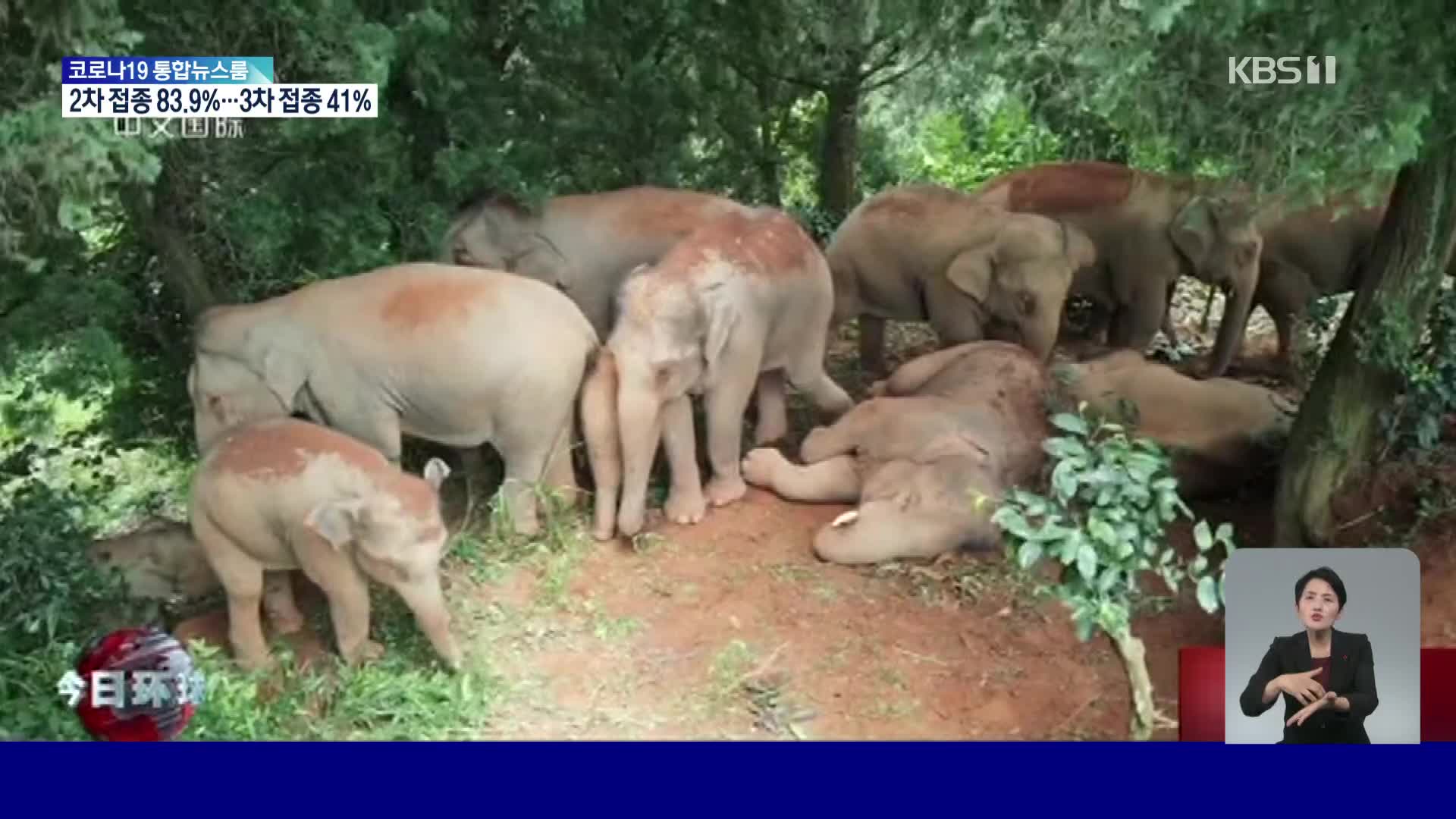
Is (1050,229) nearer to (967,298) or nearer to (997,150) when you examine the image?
(967,298)

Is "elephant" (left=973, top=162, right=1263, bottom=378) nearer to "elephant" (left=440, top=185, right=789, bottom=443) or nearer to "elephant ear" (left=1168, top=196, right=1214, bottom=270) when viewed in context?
"elephant ear" (left=1168, top=196, right=1214, bottom=270)

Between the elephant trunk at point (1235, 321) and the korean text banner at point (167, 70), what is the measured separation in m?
1.76

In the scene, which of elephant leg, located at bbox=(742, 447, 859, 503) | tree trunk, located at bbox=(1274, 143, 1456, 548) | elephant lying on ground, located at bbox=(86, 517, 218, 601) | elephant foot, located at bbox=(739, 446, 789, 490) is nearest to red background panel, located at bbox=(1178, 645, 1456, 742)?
tree trunk, located at bbox=(1274, 143, 1456, 548)

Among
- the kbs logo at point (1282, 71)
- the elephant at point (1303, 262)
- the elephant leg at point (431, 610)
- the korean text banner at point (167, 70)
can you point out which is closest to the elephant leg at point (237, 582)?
the elephant leg at point (431, 610)

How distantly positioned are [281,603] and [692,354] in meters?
0.70

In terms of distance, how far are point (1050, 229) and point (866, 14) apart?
820 millimetres

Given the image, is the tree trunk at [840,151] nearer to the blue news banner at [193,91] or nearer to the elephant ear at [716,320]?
the elephant ear at [716,320]

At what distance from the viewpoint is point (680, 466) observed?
108 inches

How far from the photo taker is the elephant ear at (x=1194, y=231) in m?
3.23

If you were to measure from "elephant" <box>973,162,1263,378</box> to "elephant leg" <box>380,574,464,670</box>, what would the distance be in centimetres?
126

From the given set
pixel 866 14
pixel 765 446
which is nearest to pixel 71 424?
pixel 765 446

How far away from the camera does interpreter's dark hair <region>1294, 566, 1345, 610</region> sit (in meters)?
2.13
